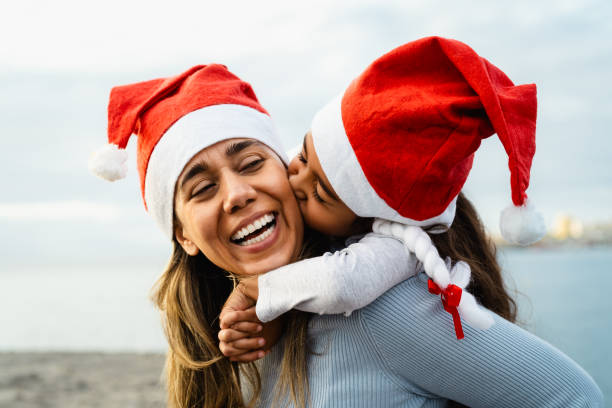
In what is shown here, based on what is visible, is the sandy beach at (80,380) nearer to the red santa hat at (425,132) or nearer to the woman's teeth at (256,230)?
the woman's teeth at (256,230)

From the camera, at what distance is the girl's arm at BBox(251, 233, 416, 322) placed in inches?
62.4

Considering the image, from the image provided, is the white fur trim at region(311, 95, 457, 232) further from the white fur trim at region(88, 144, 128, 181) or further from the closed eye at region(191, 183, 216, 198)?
the white fur trim at region(88, 144, 128, 181)

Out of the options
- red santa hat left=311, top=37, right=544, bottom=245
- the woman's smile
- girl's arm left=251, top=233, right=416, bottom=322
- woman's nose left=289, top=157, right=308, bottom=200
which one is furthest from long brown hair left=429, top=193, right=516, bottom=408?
the woman's smile

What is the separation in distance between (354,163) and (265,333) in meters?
0.75

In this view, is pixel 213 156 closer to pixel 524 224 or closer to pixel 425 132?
pixel 425 132

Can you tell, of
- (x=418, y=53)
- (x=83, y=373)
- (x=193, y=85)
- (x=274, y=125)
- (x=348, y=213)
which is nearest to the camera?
(x=418, y=53)

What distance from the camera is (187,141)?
2.12 meters

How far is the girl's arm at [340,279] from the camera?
158 cm

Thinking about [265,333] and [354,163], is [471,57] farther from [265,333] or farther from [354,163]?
[265,333]

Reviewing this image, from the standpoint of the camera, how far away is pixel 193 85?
7.79 ft

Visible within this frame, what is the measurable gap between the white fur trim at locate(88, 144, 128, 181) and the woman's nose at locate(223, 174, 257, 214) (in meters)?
Result: 0.60

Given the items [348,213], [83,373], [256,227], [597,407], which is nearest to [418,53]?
[348,213]

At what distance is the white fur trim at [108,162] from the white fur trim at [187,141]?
16cm

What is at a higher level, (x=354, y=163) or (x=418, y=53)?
(x=418, y=53)
